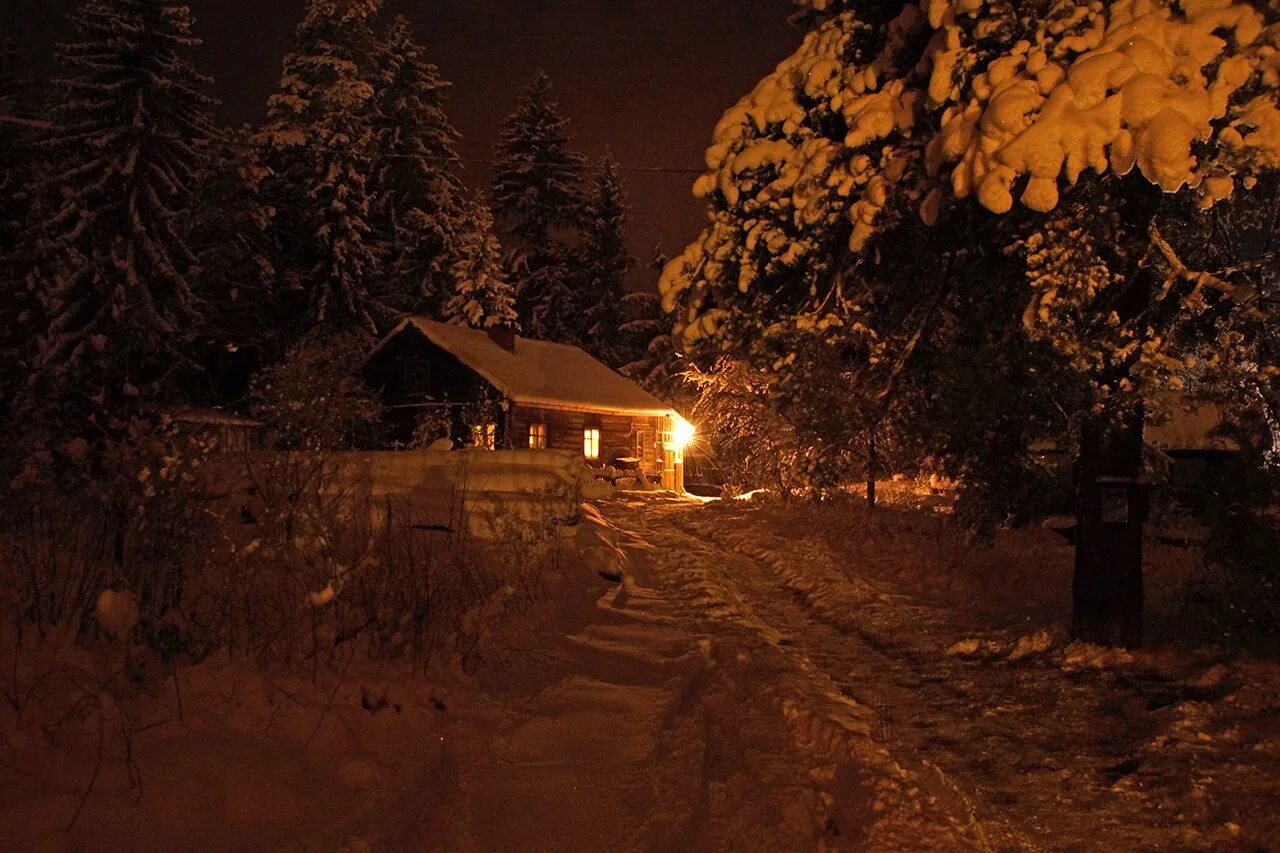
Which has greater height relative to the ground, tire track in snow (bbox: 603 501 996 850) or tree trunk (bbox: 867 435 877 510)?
tree trunk (bbox: 867 435 877 510)

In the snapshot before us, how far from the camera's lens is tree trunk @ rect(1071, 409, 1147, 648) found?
7.39m

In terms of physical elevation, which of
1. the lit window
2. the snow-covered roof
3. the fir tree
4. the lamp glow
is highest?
the fir tree

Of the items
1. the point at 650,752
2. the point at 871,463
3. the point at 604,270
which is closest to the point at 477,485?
the point at 650,752

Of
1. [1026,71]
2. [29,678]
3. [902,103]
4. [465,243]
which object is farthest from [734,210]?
[465,243]

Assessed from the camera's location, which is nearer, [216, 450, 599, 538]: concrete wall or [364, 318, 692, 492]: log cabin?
[216, 450, 599, 538]: concrete wall

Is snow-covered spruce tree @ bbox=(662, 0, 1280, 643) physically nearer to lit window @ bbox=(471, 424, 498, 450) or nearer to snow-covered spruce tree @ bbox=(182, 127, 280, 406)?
lit window @ bbox=(471, 424, 498, 450)

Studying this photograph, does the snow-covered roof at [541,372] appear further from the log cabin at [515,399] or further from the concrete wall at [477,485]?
the concrete wall at [477,485]

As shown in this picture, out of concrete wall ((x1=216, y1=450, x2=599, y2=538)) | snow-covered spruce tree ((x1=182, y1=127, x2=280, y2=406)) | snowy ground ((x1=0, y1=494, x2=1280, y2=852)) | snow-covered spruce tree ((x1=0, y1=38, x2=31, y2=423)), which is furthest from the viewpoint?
snow-covered spruce tree ((x1=182, y1=127, x2=280, y2=406))

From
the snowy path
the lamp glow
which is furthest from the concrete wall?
the lamp glow

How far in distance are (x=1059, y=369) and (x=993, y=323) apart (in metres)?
1.27

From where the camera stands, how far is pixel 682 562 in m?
13.4

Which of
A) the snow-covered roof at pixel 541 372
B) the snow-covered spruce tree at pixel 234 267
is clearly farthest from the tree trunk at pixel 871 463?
the snow-covered spruce tree at pixel 234 267

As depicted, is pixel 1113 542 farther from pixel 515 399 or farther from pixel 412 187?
pixel 412 187

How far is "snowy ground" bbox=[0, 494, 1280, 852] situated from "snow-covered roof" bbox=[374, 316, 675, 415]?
80.3 feet
